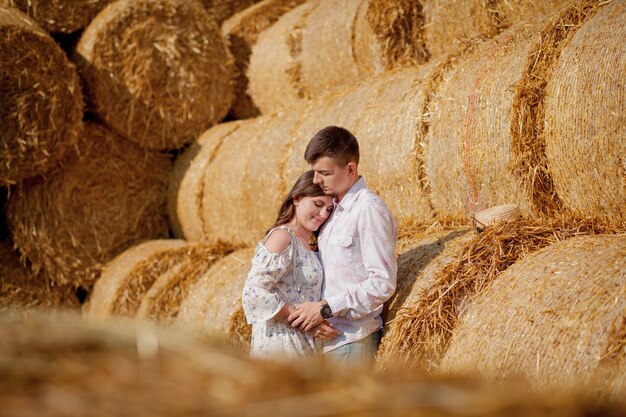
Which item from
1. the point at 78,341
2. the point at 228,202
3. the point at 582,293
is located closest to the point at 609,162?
the point at 582,293

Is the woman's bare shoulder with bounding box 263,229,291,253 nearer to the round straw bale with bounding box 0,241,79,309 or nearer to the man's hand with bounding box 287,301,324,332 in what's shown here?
the man's hand with bounding box 287,301,324,332

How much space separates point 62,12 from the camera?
21.1ft

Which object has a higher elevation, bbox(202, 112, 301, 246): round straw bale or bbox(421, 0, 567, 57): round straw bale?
bbox(421, 0, 567, 57): round straw bale

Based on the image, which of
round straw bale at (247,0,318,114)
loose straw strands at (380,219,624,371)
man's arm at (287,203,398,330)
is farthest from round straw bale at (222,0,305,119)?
loose straw strands at (380,219,624,371)

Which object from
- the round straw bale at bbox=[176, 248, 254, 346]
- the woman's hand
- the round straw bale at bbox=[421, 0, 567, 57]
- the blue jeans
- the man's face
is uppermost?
the round straw bale at bbox=[421, 0, 567, 57]

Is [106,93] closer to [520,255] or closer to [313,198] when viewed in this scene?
[313,198]

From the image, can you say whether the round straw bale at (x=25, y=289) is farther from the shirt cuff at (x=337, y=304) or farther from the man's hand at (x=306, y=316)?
the shirt cuff at (x=337, y=304)

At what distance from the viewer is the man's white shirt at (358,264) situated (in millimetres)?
3453

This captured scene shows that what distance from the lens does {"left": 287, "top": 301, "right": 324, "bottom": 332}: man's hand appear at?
3.52 metres

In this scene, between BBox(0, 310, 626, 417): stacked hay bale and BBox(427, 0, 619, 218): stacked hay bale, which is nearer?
BBox(0, 310, 626, 417): stacked hay bale

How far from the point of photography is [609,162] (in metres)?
3.36

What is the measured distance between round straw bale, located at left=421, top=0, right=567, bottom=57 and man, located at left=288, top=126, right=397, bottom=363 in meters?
1.43

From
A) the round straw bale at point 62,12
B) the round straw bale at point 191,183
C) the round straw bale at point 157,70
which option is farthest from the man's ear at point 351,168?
the round straw bale at point 62,12

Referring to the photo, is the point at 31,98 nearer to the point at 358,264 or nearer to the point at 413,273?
the point at 358,264
